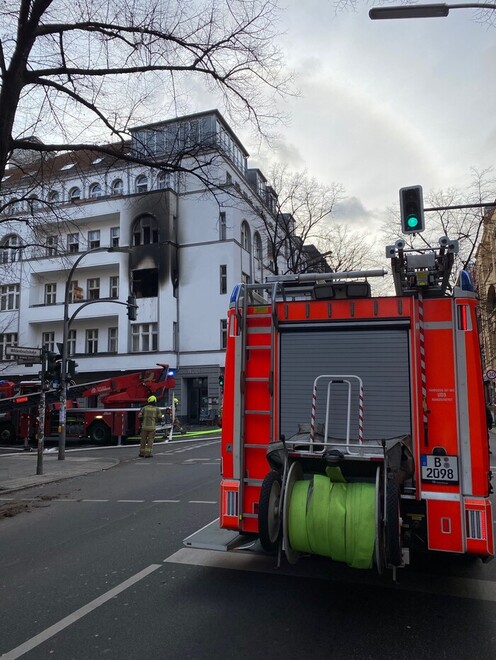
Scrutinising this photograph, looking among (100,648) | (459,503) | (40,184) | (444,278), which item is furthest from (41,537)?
(40,184)

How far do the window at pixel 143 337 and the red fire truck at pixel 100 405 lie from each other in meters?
13.1

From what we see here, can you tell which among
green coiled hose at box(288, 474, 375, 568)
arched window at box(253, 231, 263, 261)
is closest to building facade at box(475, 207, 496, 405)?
arched window at box(253, 231, 263, 261)

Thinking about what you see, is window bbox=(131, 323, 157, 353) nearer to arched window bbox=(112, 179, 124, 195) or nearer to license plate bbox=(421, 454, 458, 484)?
arched window bbox=(112, 179, 124, 195)

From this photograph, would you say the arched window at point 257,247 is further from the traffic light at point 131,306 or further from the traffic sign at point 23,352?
the traffic sign at point 23,352

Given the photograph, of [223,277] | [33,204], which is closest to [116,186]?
[223,277]

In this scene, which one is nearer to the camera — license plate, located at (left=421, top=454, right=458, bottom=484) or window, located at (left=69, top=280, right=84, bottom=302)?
license plate, located at (left=421, top=454, right=458, bottom=484)

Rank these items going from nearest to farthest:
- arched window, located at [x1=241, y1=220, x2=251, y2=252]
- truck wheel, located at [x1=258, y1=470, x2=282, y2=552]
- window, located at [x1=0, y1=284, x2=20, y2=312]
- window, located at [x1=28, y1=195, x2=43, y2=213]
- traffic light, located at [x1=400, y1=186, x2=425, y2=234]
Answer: truck wheel, located at [x1=258, y1=470, x2=282, y2=552] → traffic light, located at [x1=400, y1=186, x2=425, y2=234] → window, located at [x1=28, y1=195, x2=43, y2=213] → arched window, located at [x1=241, y1=220, x2=251, y2=252] → window, located at [x1=0, y1=284, x2=20, y2=312]

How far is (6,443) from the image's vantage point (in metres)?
24.7

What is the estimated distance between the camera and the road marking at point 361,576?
460 cm

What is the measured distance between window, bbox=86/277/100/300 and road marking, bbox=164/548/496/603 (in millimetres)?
35492

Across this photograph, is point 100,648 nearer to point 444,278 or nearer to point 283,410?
point 283,410

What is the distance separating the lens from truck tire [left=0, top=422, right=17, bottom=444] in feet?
79.3

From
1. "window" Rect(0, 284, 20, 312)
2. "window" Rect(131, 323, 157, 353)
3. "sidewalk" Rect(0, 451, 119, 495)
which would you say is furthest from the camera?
"window" Rect(0, 284, 20, 312)

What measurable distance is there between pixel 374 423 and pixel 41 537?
509cm
